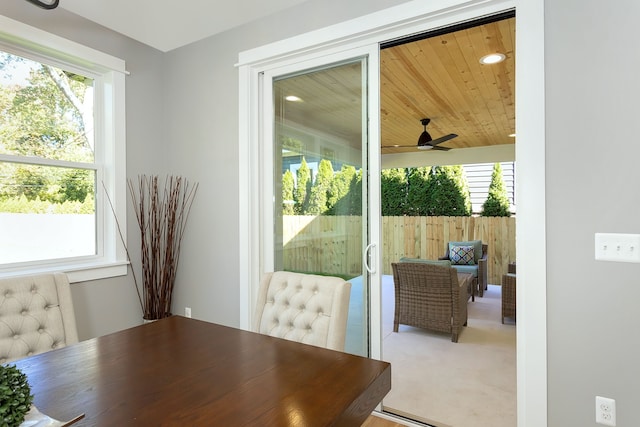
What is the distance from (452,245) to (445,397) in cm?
398

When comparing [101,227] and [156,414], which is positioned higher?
[101,227]

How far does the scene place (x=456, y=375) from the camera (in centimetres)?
281

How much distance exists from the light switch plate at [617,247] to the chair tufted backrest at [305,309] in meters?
1.12

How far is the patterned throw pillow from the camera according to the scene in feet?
19.1

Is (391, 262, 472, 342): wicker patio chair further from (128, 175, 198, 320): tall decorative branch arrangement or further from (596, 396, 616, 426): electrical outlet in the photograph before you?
(128, 175, 198, 320): tall decorative branch arrangement

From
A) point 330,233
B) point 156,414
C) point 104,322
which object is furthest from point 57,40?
point 156,414

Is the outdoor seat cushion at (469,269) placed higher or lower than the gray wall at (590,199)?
lower

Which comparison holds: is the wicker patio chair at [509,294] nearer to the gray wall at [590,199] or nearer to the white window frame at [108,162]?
the gray wall at [590,199]

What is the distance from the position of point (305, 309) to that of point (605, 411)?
4.54ft

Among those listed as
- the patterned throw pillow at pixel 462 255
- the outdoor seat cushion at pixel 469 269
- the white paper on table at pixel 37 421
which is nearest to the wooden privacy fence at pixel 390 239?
the patterned throw pillow at pixel 462 255

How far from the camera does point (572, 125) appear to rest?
5.33 ft

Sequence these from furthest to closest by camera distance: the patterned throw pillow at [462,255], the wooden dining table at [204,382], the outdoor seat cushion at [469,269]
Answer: the patterned throw pillow at [462,255] → the outdoor seat cushion at [469,269] → the wooden dining table at [204,382]

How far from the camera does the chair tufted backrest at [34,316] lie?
5.08 feet

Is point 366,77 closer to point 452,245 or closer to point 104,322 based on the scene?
point 104,322
